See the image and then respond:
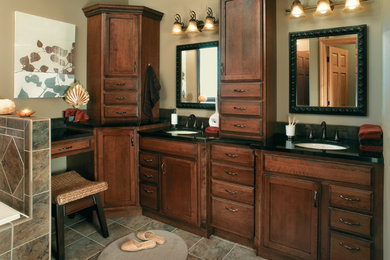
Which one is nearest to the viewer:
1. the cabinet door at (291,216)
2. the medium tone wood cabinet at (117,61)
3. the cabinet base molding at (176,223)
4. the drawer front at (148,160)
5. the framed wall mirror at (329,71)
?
the cabinet door at (291,216)

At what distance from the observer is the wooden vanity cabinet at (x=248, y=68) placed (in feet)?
7.89

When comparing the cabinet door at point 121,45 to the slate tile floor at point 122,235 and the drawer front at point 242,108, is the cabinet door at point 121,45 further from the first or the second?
the slate tile floor at point 122,235

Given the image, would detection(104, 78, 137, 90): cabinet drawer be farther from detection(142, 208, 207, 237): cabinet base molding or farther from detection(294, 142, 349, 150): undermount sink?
detection(294, 142, 349, 150): undermount sink

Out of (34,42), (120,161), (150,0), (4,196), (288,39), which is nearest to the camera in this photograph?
(4,196)

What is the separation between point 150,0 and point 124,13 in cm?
65

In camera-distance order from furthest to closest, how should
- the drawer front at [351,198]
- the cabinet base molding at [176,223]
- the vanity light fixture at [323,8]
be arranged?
the cabinet base molding at [176,223] → the vanity light fixture at [323,8] → the drawer front at [351,198]

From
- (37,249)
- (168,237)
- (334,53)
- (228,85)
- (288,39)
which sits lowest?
(37,249)

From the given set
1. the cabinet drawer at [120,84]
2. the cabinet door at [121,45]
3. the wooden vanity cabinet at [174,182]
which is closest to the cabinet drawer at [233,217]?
the wooden vanity cabinet at [174,182]

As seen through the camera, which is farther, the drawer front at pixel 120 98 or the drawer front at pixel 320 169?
the drawer front at pixel 120 98

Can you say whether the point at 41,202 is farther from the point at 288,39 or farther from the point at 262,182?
the point at 288,39

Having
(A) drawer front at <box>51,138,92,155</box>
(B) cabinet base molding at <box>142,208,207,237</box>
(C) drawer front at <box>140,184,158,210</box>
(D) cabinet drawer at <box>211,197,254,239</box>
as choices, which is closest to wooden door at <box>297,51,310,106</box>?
(D) cabinet drawer at <box>211,197,254,239</box>

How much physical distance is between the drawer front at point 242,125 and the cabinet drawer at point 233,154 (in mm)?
195

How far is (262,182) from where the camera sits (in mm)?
2268

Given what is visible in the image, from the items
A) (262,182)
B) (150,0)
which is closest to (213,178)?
(262,182)
